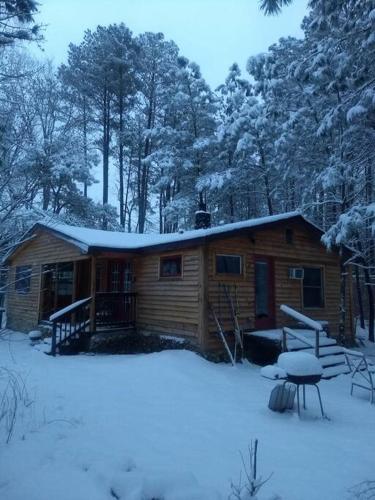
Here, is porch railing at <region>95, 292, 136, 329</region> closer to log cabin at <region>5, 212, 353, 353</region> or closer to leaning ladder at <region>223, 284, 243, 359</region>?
log cabin at <region>5, 212, 353, 353</region>

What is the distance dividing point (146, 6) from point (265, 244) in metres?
6.96

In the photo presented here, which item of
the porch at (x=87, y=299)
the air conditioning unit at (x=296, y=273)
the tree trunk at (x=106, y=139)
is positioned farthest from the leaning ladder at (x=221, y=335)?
the tree trunk at (x=106, y=139)

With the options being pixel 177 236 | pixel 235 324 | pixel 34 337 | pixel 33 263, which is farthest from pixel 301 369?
pixel 33 263

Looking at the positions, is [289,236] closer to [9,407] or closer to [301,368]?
[301,368]

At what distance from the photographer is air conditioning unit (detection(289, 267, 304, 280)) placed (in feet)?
39.2

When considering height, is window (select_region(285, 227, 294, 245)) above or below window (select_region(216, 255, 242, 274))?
above

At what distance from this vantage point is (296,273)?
1205cm

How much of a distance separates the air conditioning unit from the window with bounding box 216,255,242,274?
2165 millimetres

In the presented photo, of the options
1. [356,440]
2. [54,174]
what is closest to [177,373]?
[356,440]

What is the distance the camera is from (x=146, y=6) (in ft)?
31.4

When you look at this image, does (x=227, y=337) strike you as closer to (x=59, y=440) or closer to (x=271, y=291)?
(x=271, y=291)

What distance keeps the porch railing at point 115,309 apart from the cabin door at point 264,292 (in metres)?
3.80

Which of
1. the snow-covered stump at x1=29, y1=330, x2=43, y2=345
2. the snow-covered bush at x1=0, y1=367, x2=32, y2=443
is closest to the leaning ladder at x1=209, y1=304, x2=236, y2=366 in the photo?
the snow-covered bush at x1=0, y1=367, x2=32, y2=443

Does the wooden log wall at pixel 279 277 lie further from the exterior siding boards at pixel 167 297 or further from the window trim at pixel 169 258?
the window trim at pixel 169 258
